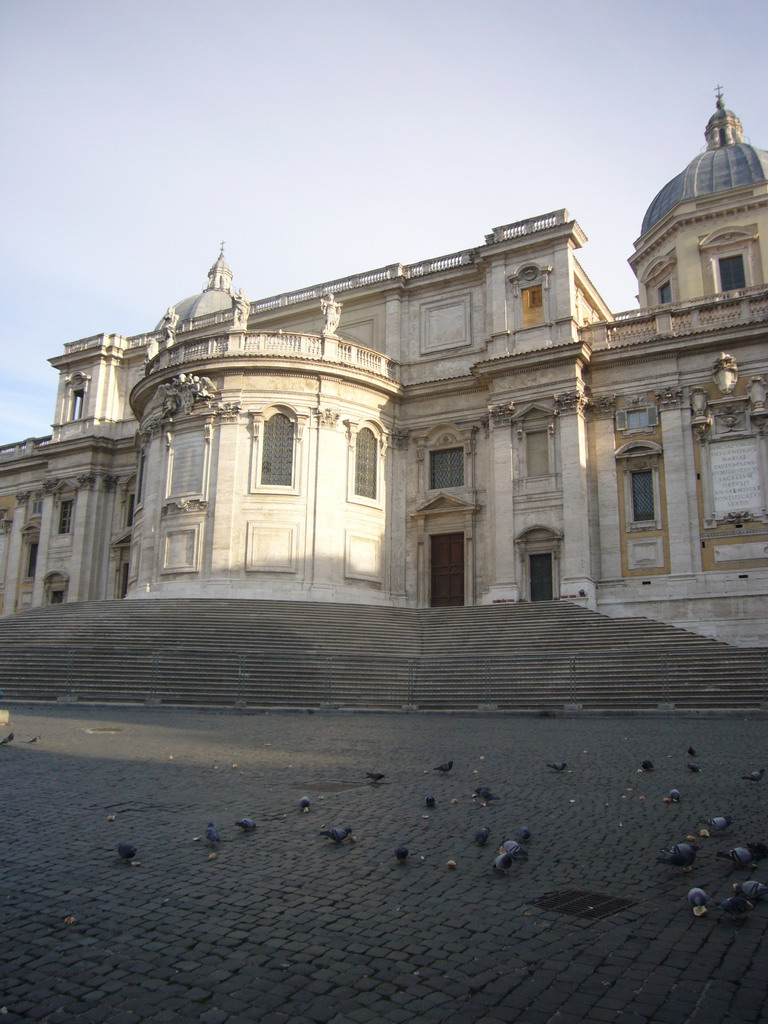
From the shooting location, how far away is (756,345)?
1086 inches

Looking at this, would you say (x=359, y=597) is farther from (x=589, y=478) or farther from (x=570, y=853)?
(x=570, y=853)

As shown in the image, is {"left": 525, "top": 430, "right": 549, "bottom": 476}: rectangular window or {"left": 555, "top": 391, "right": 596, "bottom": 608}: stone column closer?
{"left": 555, "top": 391, "right": 596, "bottom": 608}: stone column

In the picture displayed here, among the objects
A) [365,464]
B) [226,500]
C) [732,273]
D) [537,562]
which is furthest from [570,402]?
[226,500]

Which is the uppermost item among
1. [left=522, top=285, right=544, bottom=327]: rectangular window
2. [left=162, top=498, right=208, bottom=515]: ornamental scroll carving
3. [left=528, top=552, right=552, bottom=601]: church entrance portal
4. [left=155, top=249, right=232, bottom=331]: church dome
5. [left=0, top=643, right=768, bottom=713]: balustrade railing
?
[left=155, top=249, right=232, bottom=331]: church dome

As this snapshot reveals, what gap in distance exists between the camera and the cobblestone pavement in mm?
3346

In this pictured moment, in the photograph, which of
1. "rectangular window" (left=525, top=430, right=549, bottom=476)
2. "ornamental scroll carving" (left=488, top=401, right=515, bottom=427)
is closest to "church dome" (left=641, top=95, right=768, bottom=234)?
"ornamental scroll carving" (left=488, top=401, right=515, bottom=427)

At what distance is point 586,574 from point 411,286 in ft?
50.5

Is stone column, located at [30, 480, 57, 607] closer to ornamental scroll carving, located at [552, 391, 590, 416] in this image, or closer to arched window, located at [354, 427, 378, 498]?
arched window, located at [354, 427, 378, 498]

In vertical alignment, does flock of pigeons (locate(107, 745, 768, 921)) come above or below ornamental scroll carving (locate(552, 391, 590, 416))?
below

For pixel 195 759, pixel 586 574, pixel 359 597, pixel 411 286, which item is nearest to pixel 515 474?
pixel 586 574

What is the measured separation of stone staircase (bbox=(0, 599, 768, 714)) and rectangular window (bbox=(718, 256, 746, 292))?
17.4 metres

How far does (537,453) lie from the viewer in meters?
29.9

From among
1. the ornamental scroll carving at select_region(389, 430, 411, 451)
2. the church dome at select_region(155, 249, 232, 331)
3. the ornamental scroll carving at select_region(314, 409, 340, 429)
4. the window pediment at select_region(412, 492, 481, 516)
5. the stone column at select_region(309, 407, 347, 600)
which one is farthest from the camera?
the church dome at select_region(155, 249, 232, 331)

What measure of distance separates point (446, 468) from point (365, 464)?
3398 mm
